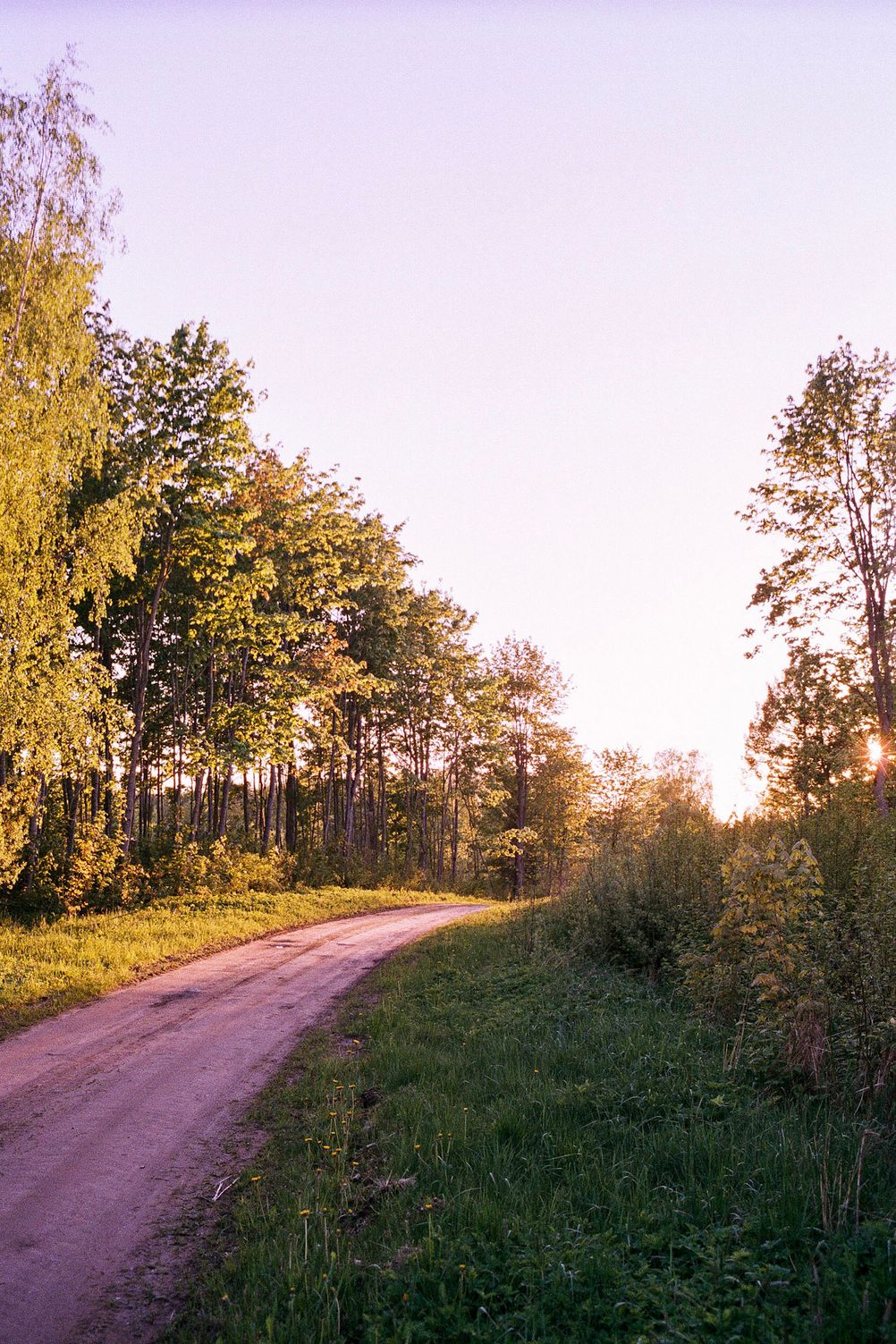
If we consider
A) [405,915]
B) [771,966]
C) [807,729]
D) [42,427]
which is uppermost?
[42,427]

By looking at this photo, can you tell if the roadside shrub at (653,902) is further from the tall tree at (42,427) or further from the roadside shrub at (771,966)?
the tall tree at (42,427)

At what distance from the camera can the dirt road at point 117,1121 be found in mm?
4250

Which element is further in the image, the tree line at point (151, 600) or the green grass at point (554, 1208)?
the tree line at point (151, 600)

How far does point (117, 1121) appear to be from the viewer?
6.47 m

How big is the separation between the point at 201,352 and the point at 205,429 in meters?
2.16

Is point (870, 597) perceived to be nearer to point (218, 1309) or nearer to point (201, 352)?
point (201, 352)

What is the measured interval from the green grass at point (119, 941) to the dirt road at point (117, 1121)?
0.61 meters

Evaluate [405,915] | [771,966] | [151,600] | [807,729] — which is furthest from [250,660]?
[807,729]

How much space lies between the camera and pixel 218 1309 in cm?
407

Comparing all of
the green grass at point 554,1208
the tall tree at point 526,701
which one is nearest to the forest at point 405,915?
the green grass at point 554,1208

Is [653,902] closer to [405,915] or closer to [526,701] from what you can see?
[405,915]

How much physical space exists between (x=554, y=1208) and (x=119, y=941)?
11664mm

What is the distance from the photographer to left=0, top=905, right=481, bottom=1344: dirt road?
4.25 m

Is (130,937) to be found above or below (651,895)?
below
